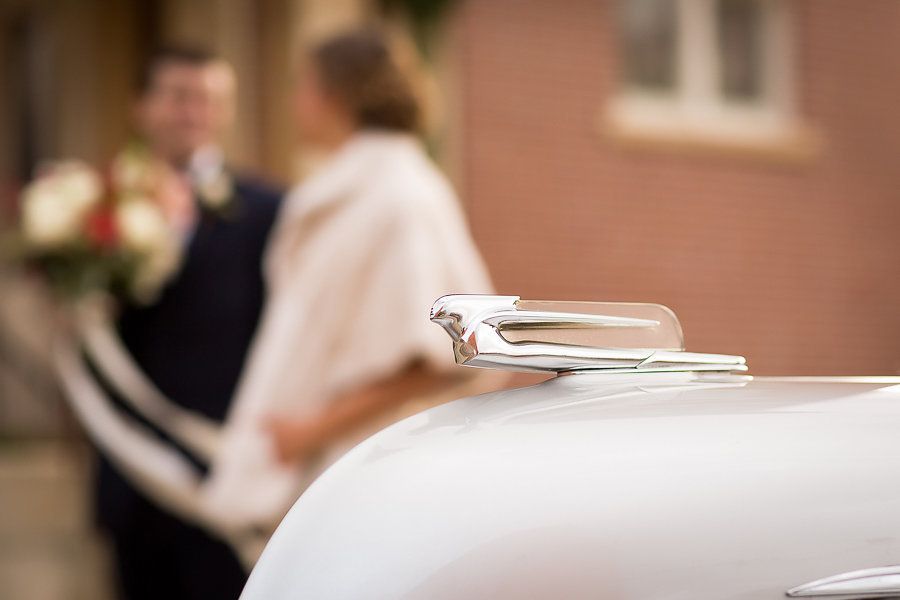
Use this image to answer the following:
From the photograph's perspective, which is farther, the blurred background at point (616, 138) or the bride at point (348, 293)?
the blurred background at point (616, 138)

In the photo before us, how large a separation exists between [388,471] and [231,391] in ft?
10.3

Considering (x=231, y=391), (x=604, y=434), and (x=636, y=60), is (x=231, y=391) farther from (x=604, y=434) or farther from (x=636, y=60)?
(x=636, y=60)

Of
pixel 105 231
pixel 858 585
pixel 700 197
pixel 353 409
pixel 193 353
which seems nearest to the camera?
pixel 858 585

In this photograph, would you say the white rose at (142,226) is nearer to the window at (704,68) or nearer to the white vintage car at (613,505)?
the white vintage car at (613,505)

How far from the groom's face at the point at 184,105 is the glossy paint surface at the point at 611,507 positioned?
3488mm

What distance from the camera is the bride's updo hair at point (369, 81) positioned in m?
3.49

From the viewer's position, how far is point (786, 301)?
946 cm

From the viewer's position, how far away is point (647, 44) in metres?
9.26

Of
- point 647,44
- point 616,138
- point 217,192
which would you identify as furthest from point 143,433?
point 647,44

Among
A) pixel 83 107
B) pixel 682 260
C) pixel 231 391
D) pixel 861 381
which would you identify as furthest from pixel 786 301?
pixel 861 381

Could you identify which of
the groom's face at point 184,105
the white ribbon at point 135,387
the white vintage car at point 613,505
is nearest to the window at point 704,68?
the groom's face at point 184,105

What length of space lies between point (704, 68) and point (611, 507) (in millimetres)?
8756

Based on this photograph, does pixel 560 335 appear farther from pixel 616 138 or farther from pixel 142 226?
pixel 616 138

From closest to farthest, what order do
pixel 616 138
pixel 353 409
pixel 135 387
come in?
pixel 353 409 < pixel 135 387 < pixel 616 138
